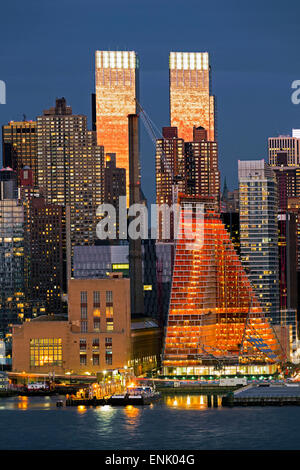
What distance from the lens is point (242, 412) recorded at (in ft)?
427

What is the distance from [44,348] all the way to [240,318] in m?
28.5

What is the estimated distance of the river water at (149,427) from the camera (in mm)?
109688

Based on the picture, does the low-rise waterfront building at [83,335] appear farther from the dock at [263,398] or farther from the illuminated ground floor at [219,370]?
the dock at [263,398]

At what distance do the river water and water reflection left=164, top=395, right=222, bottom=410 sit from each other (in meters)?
0.10

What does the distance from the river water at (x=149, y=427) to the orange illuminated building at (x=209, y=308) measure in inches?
991

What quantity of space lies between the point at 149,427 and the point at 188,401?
24.8 meters

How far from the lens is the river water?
360ft

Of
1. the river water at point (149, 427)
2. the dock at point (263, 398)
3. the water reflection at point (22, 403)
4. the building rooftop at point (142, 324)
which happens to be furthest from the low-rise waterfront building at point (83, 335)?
the dock at point (263, 398)

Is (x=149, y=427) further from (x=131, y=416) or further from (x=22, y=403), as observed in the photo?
(x=22, y=403)

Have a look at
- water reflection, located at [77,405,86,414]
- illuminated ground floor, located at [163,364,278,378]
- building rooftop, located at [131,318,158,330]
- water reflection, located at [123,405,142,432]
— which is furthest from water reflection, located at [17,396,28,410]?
building rooftop, located at [131,318,158,330]

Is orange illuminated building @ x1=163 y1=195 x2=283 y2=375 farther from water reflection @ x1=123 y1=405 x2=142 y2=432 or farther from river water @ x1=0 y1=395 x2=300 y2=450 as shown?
water reflection @ x1=123 y1=405 x2=142 y2=432

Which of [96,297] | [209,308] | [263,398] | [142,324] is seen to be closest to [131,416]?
[263,398]
